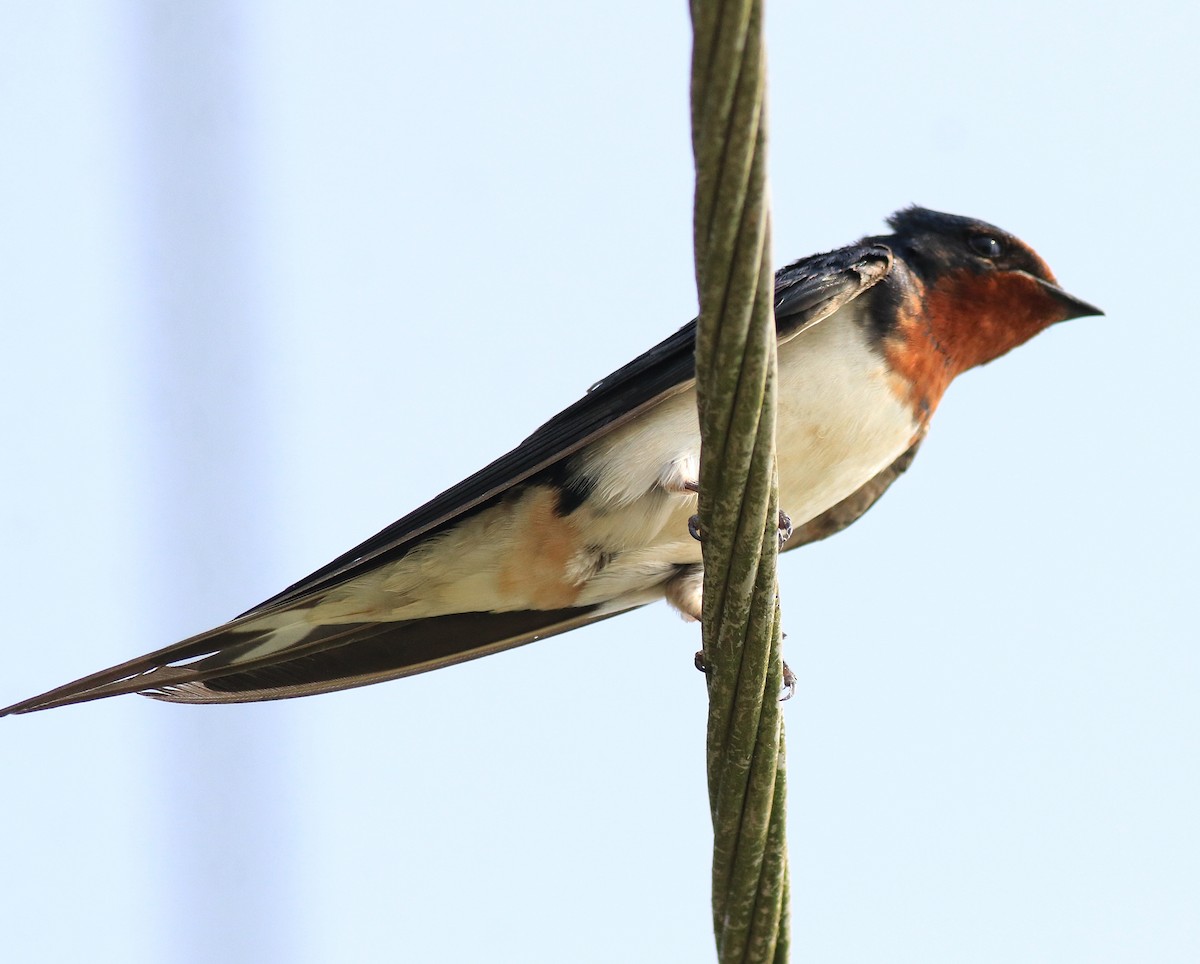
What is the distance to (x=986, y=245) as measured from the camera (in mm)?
4566

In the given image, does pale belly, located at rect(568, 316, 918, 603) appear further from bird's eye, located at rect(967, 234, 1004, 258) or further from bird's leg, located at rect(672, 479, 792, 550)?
bird's eye, located at rect(967, 234, 1004, 258)

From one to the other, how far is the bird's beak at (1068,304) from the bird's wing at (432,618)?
97 cm

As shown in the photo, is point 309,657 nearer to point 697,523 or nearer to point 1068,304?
point 697,523

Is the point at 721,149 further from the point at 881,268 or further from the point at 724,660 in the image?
the point at 881,268

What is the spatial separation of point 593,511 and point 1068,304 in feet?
6.67

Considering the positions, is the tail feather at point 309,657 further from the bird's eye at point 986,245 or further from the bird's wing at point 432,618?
the bird's eye at point 986,245

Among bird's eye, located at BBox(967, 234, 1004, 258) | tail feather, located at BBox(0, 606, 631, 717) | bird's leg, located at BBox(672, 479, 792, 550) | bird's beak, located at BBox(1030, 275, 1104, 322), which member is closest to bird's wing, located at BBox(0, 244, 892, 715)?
tail feather, located at BBox(0, 606, 631, 717)

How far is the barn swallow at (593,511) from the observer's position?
136 inches

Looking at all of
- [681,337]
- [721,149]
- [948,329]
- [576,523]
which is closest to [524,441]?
[576,523]

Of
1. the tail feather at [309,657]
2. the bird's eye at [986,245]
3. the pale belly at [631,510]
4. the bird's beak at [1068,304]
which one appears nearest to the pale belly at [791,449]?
the pale belly at [631,510]

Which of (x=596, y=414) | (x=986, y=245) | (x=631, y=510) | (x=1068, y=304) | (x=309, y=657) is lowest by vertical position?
(x=309, y=657)

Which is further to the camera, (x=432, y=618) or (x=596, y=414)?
(x=432, y=618)

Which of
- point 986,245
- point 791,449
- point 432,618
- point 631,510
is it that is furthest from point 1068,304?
point 432,618

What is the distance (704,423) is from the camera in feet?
6.10
